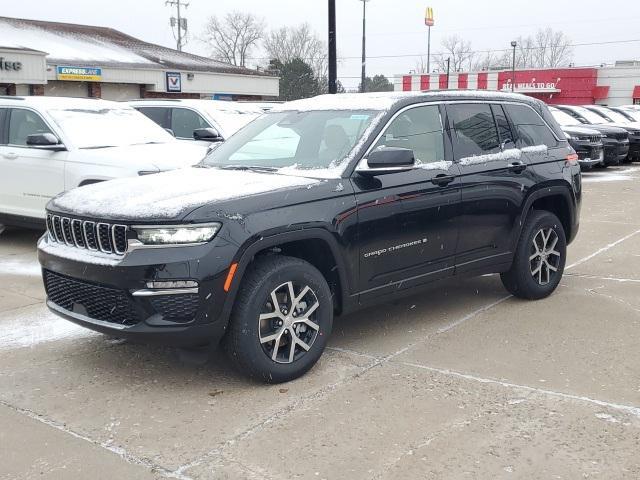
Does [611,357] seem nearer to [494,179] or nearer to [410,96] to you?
[494,179]

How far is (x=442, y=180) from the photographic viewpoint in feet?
17.5

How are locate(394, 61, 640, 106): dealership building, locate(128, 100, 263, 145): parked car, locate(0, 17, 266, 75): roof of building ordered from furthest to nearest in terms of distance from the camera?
locate(394, 61, 640, 106): dealership building, locate(0, 17, 266, 75): roof of building, locate(128, 100, 263, 145): parked car

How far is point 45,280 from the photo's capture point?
189 inches

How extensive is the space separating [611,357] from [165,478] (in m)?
3.14

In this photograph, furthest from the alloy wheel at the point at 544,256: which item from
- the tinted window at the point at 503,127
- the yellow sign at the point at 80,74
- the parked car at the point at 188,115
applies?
the yellow sign at the point at 80,74

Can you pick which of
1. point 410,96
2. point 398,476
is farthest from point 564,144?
point 398,476

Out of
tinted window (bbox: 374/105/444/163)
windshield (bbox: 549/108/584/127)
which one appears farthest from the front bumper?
windshield (bbox: 549/108/584/127)

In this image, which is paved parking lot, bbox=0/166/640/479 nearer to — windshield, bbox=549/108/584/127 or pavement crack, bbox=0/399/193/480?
pavement crack, bbox=0/399/193/480

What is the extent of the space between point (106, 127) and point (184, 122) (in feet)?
9.24

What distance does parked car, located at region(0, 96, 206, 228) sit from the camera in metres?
8.17

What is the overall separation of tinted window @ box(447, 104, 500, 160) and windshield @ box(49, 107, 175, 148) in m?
4.60

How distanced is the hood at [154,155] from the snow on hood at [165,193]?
9.71 feet

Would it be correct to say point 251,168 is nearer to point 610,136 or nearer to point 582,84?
point 610,136

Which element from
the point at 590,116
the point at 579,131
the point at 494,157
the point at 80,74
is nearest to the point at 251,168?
the point at 494,157
